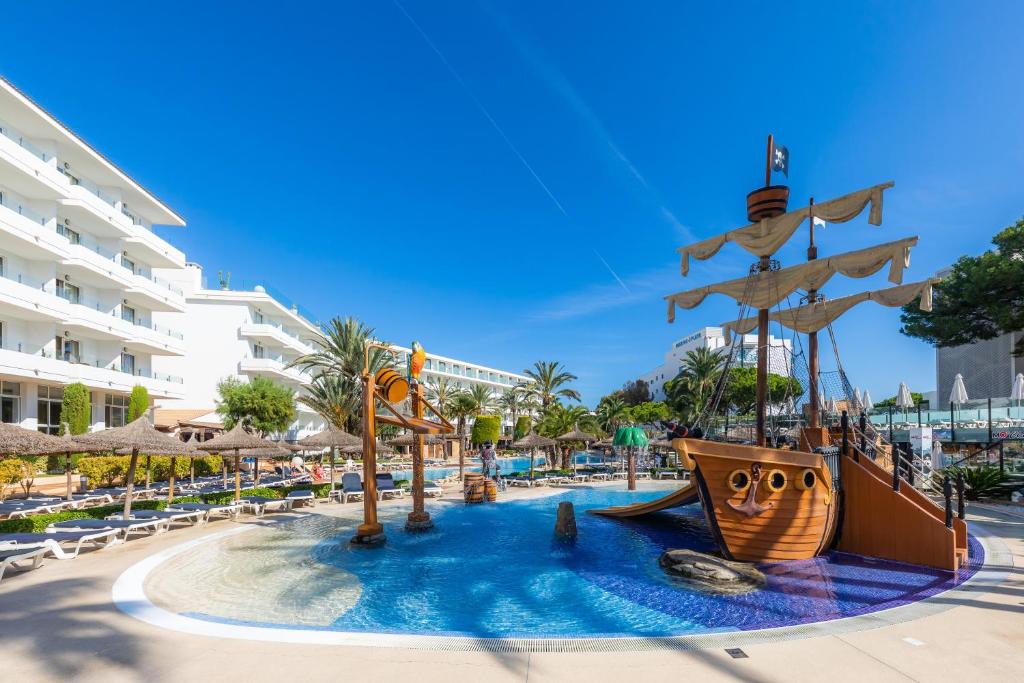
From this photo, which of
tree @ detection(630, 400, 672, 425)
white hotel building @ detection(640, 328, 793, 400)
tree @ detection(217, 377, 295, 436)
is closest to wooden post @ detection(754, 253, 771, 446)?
tree @ detection(217, 377, 295, 436)

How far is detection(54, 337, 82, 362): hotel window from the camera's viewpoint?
2755 cm

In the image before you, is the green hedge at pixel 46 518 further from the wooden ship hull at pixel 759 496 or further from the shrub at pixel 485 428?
the shrub at pixel 485 428

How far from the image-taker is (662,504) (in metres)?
15.4

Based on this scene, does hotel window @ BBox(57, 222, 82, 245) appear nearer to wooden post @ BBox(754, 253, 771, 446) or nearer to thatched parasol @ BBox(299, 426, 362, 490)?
thatched parasol @ BBox(299, 426, 362, 490)

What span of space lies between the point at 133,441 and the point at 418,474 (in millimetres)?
7372

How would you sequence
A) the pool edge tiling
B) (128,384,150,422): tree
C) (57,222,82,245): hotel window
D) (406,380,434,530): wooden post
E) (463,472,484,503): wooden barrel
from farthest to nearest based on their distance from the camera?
(128,384,150,422): tree < (57,222,82,245): hotel window < (463,472,484,503): wooden barrel < (406,380,434,530): wooden post < the pool edge tiling

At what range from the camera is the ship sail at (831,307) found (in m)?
14.3

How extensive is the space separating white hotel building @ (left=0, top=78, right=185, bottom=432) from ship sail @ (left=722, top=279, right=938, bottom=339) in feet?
103

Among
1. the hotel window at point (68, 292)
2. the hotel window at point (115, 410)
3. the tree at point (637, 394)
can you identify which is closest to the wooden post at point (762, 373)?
the hotel window at point (68, 292)

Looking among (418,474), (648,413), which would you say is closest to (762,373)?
(418,474)

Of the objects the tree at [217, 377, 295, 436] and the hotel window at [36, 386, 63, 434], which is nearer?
the hotel window at [36, 386, 63, 434]

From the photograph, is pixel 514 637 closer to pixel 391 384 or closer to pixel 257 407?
pixel 391 384

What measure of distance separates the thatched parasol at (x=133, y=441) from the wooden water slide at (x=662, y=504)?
1322 cm

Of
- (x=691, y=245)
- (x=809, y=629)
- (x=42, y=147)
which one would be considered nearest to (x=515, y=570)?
(x=809, y=629)
